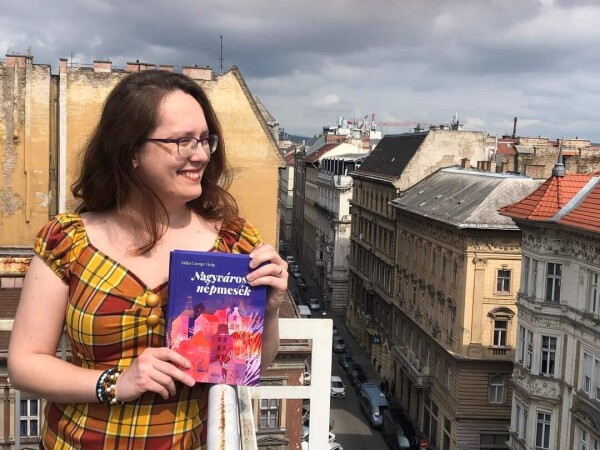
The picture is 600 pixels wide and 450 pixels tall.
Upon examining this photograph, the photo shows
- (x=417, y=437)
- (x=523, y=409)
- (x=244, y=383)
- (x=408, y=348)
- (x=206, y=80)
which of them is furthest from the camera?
(x=408, y=348)

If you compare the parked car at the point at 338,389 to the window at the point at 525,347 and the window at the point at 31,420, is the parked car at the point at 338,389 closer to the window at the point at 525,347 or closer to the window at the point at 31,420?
the window at the point at 525,347

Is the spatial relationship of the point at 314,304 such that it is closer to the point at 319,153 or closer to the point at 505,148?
the point at 505,148

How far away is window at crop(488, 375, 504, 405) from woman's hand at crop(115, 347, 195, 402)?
33.6 m

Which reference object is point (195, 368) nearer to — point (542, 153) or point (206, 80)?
point (206, 80)

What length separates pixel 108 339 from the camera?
3.15 meters

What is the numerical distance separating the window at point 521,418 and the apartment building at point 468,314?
18.8ft

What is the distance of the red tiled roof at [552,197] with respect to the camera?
26.3 metres

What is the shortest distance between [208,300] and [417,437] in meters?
37.6

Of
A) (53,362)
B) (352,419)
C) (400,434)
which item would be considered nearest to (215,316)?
(53,362)

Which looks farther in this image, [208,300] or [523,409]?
[523,409]

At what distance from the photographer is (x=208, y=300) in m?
3.14

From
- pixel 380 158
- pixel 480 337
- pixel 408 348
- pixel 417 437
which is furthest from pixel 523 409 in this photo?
pixel 380 158

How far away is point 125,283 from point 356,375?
44.8 metres

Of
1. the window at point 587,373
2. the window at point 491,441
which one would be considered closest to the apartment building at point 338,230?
the window at point 491,441
